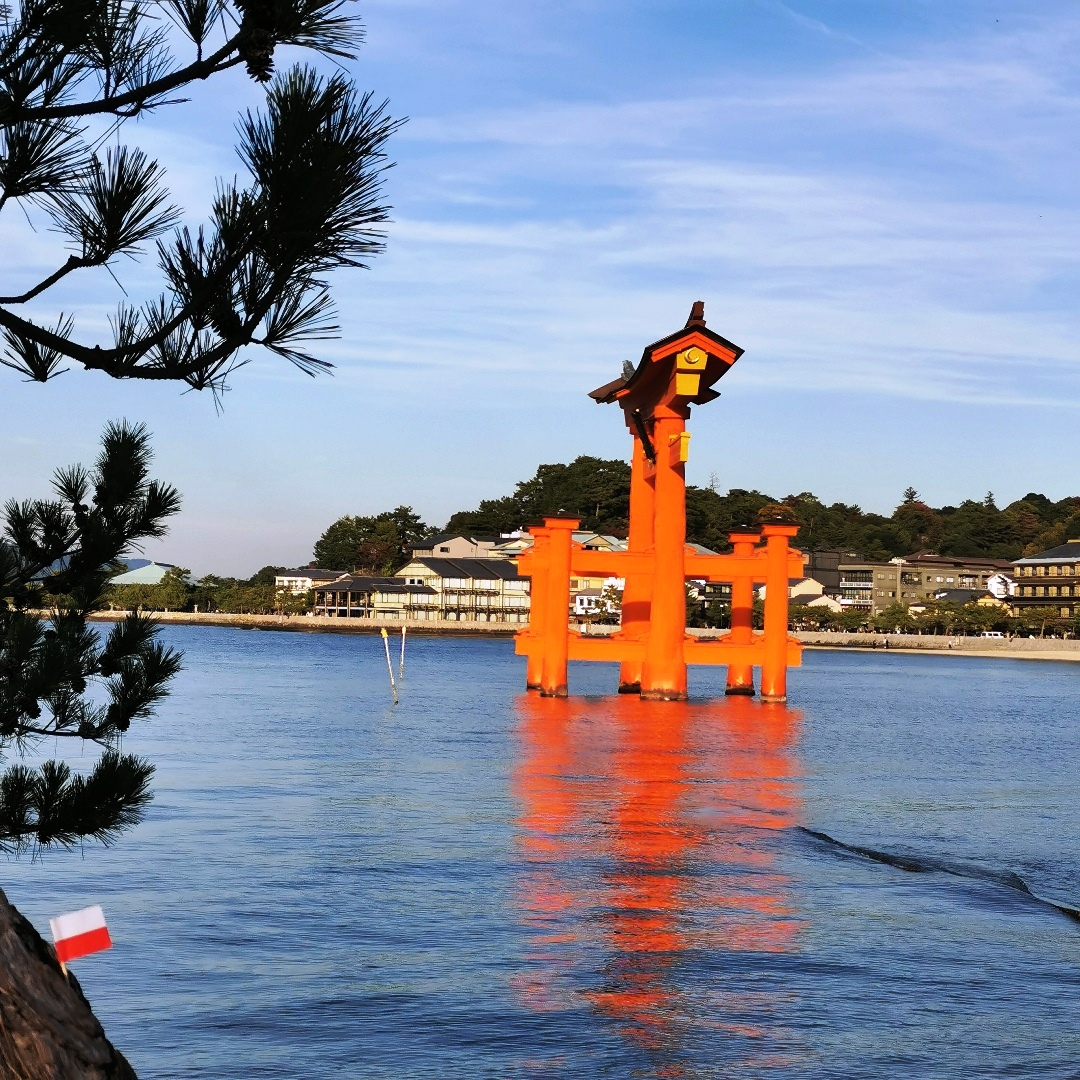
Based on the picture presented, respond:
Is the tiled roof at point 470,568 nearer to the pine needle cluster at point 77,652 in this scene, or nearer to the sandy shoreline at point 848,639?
the sandy shoreline at point 848,639

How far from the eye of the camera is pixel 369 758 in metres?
20.8

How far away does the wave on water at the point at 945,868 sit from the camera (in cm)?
1091

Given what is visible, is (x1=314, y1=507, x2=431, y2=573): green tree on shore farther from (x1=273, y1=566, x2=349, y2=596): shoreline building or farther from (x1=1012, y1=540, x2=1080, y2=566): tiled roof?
(x1=1012, y1=540, x2=1080, y2=566): tiled roof

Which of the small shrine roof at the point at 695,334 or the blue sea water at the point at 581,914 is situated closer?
the blue sea water at the point at 581,914

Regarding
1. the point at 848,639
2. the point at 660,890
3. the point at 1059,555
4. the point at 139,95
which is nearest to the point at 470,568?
the point at 848,639

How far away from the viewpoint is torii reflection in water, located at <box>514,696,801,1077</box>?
7.13m

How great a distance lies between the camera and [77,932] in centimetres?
366

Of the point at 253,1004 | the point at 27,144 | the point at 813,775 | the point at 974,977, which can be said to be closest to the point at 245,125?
the point at 27,144

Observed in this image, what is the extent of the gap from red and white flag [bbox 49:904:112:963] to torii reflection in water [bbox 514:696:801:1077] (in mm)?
3281

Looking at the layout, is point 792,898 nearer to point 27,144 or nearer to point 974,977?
point 974,977

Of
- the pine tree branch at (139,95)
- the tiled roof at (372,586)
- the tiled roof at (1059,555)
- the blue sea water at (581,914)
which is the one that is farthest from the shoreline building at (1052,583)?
the pine tree branch at (139,95)

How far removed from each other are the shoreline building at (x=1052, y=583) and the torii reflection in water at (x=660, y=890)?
83.7m

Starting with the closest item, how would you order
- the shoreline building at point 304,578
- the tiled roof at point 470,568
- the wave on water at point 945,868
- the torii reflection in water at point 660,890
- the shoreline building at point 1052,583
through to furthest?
the torii reflection in water at point 660,890
the wave on water at point 945,868
the shoreline building at point 1052,583
the tiled roof at point 470,568
the shoreline building at point 304,578

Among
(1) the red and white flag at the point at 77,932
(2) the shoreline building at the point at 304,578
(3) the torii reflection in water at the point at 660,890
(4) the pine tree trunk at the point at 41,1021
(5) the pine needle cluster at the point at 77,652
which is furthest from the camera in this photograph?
(2) the shoreline building at the point at 304,578
